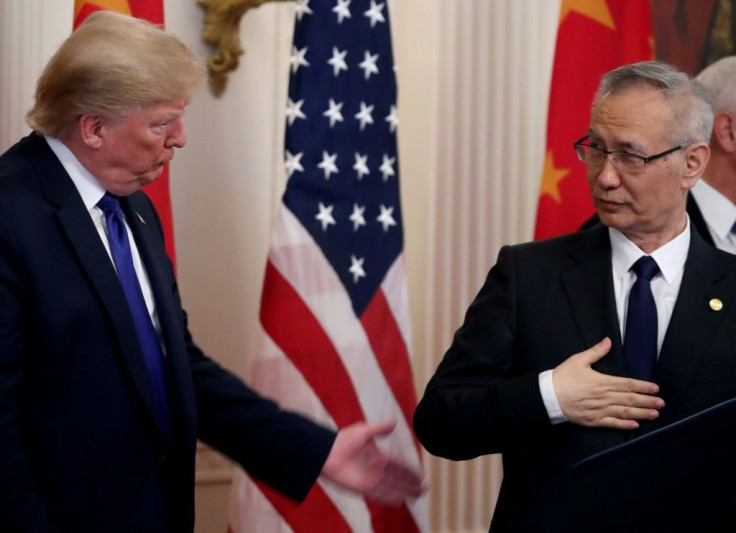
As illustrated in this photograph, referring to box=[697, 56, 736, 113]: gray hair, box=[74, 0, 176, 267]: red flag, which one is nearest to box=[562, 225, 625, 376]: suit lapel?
box=[697, 56, 736, 113]: gray hair

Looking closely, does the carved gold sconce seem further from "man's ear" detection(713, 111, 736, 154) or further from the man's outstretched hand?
the man's outstretched hand

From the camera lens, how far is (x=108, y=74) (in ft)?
6.89

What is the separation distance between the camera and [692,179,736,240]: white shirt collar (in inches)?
133

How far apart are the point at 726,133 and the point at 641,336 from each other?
1.37m

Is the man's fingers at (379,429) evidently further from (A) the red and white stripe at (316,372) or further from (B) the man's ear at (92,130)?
(A) the red and white stripe at (316,372)

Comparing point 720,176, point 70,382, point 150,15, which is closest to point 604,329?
point 70,382

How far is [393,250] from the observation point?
375cm

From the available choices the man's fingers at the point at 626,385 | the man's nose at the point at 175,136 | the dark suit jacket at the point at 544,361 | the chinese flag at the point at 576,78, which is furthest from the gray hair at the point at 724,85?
the man's nose at the point at 175,136

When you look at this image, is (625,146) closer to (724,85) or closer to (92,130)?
(92,130)

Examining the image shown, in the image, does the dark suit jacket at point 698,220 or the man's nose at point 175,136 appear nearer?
the man's nose at point 175,136

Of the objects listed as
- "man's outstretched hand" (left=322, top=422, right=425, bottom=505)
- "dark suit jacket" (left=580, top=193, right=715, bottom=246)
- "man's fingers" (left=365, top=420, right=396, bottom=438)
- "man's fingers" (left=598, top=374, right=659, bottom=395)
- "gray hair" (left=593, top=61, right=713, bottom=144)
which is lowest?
"man's outstretched hand" (left=322, top=422, right=425, bottom=505)

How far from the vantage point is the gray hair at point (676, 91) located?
2467mm

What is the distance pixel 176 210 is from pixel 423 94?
1.15 m

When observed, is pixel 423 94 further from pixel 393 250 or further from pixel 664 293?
pixel 664 293
